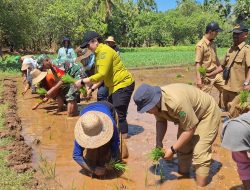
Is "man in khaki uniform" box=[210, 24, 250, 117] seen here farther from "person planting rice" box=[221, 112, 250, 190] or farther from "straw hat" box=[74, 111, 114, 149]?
"person planting rice" box=[221, 112, 250, 190]

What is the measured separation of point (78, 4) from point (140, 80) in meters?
21.7

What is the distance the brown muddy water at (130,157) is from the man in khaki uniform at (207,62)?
3.60 feet

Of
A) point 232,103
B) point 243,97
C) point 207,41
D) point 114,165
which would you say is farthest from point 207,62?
point 114,165

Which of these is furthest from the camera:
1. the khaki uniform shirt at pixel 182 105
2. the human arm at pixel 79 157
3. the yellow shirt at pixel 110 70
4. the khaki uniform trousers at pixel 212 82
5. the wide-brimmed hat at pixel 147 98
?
the khaki uniform trousers at pixel 212 82

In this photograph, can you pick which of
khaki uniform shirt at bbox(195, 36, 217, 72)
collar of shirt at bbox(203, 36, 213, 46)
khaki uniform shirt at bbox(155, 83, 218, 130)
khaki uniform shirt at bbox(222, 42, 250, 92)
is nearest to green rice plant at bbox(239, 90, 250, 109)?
khaki uniform shirt at bbox(222, 42, 250, 92)

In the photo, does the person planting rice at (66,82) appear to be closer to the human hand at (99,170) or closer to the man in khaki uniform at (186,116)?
the human hand at (99,170)

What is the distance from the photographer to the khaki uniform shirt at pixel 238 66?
257 inches

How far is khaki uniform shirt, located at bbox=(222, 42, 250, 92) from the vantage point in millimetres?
6520

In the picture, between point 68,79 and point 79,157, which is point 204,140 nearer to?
point 79,157

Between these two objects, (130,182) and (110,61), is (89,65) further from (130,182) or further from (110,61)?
(130,182)

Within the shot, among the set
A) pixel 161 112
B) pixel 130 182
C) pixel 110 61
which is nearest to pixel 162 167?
pixel 130 182

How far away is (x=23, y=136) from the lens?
21.5 ft

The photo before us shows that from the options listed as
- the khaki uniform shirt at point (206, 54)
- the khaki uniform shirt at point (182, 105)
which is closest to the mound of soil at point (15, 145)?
the khaki uniform shirt at point (182, 105)

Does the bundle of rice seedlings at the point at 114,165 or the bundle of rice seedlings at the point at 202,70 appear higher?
the bundle of rice seedlings at the point at 202,70
